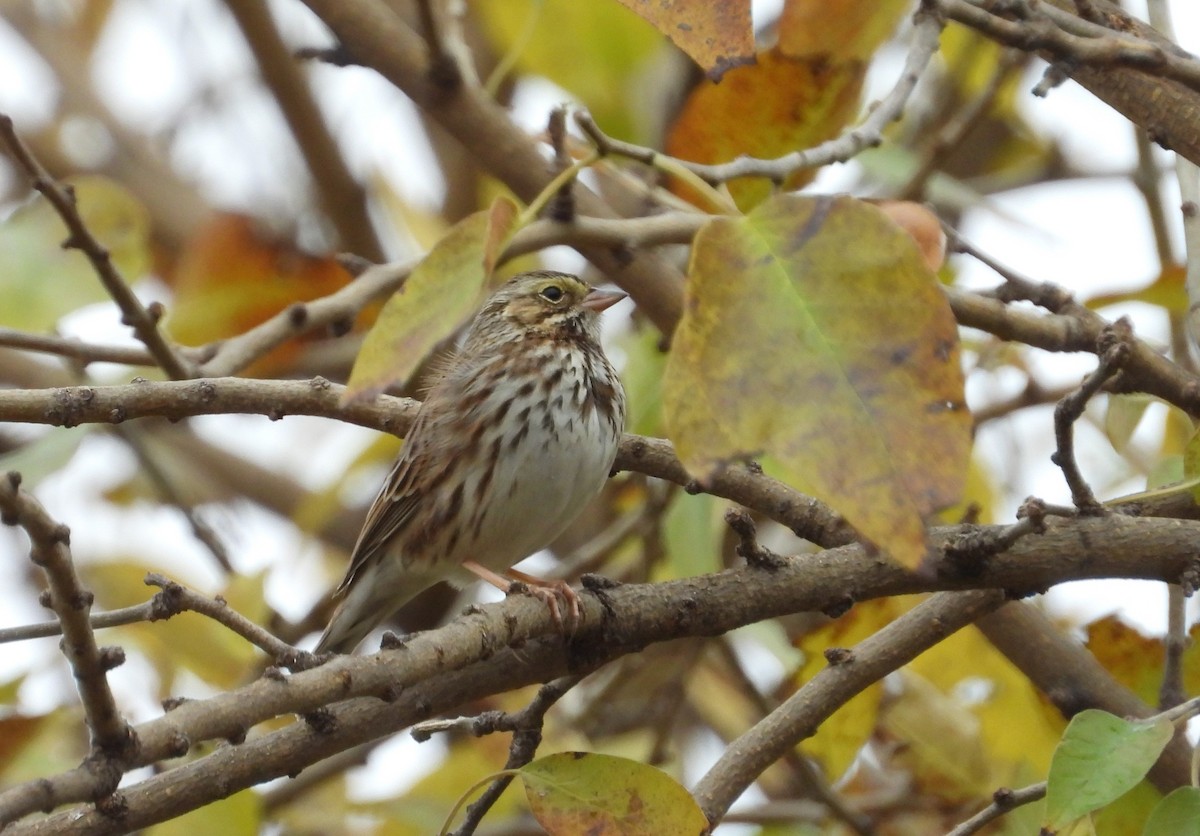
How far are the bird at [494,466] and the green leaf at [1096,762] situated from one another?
1695 millimetres

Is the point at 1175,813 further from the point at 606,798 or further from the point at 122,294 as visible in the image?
the point at 122,294

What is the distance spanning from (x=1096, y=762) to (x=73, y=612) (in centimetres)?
125

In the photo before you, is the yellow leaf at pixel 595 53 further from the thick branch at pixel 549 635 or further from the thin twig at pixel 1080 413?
the thin twig at pixel 1080 413

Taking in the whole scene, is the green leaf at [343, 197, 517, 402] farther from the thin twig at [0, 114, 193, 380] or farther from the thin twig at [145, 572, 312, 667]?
the thin twig at [0, 114, 193, 380]

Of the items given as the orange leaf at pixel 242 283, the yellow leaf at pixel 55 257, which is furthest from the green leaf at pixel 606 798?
the orange leaf at pixel 242 283

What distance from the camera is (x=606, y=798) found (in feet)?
6.78

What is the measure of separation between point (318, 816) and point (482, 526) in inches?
46.4

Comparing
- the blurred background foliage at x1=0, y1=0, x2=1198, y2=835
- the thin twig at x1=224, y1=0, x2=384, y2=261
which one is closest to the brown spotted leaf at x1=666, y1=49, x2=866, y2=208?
the blurred background foliage at x1=0, y1=0, x2=1198, y2=835

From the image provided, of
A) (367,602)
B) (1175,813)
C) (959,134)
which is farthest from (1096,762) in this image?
(959,134)

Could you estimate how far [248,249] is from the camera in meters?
4.46

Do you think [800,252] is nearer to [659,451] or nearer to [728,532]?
[659,451]

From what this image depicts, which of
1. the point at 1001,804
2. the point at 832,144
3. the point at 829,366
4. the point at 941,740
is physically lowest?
the point at 1001,804

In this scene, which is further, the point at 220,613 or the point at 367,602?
the point at 367,602

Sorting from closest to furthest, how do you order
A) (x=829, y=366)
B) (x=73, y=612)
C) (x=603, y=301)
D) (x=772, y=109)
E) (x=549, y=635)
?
(x=829, y=366) → (x=73, y=612) → (x=549, y=635) → (x=772, y=109) → (x=603, y=301)
